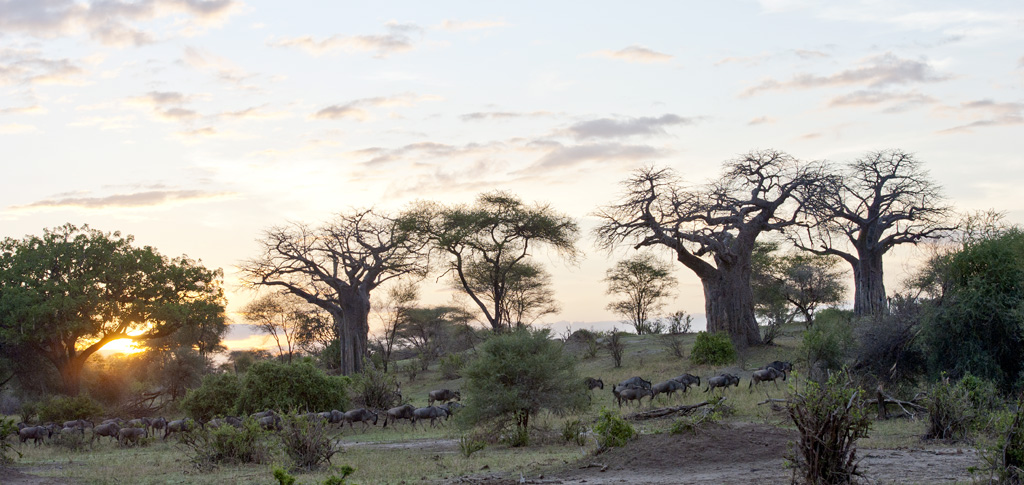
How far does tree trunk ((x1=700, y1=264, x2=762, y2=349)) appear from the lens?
105ft

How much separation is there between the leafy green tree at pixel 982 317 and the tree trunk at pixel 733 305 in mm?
15865

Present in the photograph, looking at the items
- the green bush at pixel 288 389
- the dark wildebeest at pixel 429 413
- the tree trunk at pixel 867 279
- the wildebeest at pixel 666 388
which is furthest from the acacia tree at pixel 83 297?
the tree trunk at pixel 867 279

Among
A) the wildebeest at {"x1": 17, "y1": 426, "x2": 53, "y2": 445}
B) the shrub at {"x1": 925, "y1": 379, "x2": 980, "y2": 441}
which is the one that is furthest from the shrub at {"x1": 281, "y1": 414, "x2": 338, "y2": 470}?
the wildebeest at {"x1": 17, "y1": 426, "x2": 53, "y2": 445}

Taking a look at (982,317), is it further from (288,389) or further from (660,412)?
(288,389)

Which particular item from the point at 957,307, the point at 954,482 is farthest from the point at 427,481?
the point at 957,307

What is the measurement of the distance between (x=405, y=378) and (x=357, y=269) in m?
6.37

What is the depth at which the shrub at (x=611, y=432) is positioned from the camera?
38.1 feet

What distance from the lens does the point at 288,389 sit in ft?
71.8

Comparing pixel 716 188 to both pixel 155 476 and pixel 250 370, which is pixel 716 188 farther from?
pixel 155 476

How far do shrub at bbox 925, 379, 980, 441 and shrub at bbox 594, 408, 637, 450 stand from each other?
4.44 m

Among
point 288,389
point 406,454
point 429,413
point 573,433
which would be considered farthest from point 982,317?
point 288,389

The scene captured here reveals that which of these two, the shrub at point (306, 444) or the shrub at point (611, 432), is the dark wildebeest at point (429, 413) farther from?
the shrub at point (611, 432)

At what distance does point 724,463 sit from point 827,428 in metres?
2.69

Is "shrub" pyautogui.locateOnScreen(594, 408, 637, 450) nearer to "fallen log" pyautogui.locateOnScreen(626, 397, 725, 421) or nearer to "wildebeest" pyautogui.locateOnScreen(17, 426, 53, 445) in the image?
"fallen log" pyautogui.locateOnScreen(626, 397, 725, 421)
